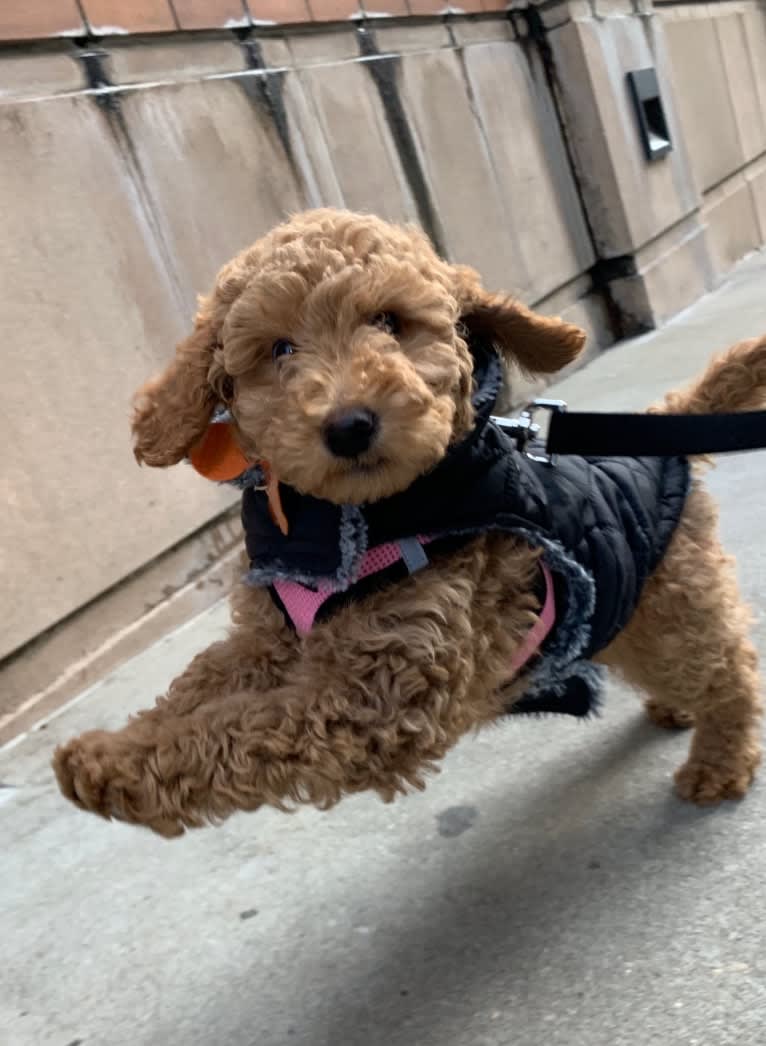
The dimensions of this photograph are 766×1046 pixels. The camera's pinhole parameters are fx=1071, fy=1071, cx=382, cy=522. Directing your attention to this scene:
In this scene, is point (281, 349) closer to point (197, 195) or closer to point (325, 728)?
point (325, 728)

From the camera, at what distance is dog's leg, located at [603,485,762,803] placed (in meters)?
2.41

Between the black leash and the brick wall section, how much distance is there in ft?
9.23

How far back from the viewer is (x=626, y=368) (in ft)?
21.9

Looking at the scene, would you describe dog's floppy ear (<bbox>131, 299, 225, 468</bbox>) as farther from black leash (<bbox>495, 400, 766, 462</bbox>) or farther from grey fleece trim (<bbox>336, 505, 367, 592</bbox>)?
black leash (<bbox>495, 400, 766, 462</bbox>)

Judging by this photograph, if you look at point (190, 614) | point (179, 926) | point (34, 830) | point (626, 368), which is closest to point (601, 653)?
point (179, 926)

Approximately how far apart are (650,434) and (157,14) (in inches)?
135

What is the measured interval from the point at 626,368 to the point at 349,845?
4715 millimetres

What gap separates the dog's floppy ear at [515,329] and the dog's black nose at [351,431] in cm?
50

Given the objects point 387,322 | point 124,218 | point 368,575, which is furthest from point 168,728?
point 124,218

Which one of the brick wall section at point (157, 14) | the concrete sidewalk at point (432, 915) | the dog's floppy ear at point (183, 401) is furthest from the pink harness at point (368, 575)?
the brick wall section at point (157, 14)

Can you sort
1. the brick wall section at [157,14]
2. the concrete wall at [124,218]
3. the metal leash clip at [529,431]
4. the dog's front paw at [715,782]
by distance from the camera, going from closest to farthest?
1. the metal leash clip at [529,431]
2. the dog's front paw at [715,782]
3. the concrete wall at [124,218]
4. the brick wall section at [157,14]

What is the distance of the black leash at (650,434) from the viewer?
6.82ft

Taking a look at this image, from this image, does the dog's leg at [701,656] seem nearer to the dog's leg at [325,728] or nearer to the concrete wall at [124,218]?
the dog's leg at [325,728]

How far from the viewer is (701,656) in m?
2.41
